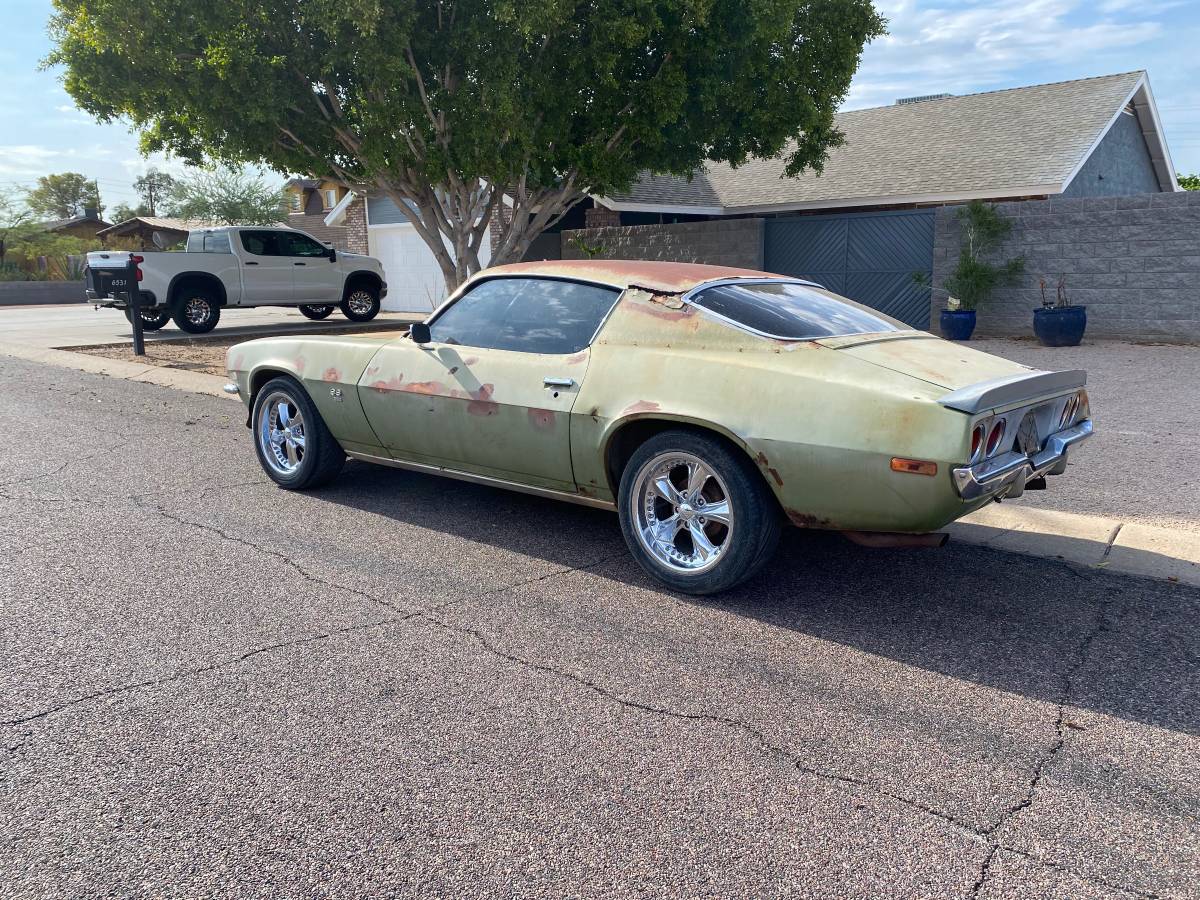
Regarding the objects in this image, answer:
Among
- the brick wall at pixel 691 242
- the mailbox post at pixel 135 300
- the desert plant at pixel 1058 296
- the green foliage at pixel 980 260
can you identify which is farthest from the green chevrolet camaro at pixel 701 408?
the brick wall at pixel 691 242

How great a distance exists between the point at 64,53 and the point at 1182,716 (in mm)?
12967

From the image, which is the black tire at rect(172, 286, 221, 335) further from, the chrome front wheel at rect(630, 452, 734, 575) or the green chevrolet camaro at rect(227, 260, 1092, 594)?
the chrome front wheel at rect(630, 452, 734, 575)

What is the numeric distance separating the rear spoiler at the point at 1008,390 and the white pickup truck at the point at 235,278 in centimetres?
1353

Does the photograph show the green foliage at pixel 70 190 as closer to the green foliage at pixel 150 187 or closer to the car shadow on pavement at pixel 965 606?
the green foliage at pixel 150 187

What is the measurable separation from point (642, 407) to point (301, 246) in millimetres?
15653

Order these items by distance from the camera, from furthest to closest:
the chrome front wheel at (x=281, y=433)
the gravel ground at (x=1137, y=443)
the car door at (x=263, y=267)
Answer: the car door at (x=263, y=267)
the chrome front wheel at (x=281, y=433)
the gravel ground at (x=1137, y=443)

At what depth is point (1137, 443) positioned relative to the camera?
7258 millimetres

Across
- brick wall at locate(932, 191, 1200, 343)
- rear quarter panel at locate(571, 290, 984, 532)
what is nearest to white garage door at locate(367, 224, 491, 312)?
brick wall at locate(932, 191, 1200, 343)

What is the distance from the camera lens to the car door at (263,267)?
1744 cm

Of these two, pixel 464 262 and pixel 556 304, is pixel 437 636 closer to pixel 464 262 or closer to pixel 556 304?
pixel 556 304

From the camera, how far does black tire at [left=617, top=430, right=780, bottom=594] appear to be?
13.4 ft

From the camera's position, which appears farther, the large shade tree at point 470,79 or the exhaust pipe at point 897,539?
the large shade tree at point 470,79

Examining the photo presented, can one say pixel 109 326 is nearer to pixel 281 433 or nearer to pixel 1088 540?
pixel 281 433

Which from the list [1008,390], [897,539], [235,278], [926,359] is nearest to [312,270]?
[235,278]
